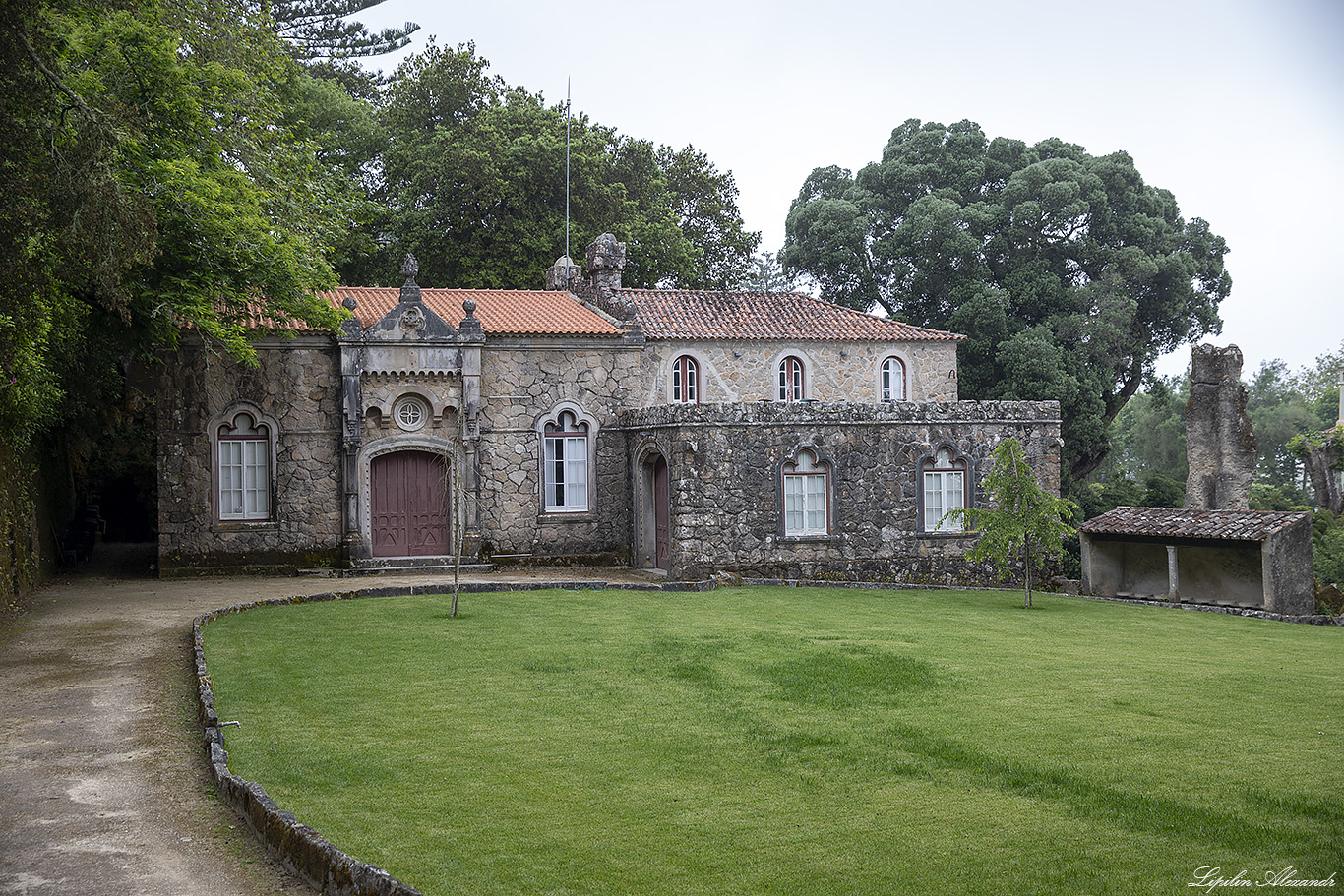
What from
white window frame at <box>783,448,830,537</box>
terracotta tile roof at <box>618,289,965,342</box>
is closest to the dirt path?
white window frame at <box>783,448,830,537</box>

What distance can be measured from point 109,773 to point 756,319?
22.8 metres

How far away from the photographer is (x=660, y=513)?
23078 millimetres

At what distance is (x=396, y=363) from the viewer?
22094 mm

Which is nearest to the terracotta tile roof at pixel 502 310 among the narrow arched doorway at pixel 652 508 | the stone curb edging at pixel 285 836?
the narrow arched doorway at pixel 652 508

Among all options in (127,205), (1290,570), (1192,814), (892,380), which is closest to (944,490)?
(1290,570)

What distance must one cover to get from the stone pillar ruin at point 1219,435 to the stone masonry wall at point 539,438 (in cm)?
1401

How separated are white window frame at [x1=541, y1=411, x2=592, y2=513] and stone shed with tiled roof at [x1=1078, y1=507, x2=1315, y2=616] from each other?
36.1ft

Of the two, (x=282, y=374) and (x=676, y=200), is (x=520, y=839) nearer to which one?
(x=282, y=374)

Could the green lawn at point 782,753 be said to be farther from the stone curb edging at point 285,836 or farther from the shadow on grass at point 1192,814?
the stone curb edging at point 285,836

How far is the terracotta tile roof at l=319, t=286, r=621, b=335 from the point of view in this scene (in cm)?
2344

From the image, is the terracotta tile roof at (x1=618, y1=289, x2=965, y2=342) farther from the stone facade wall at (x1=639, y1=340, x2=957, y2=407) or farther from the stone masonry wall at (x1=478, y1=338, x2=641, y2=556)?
the stone masonry wall at (x1=478, y1=338, x2=641, y2=556)

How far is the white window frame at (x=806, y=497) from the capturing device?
22.0 meters

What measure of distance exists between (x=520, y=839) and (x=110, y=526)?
26.7m

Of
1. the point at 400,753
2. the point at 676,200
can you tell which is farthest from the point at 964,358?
the point at 400,753
